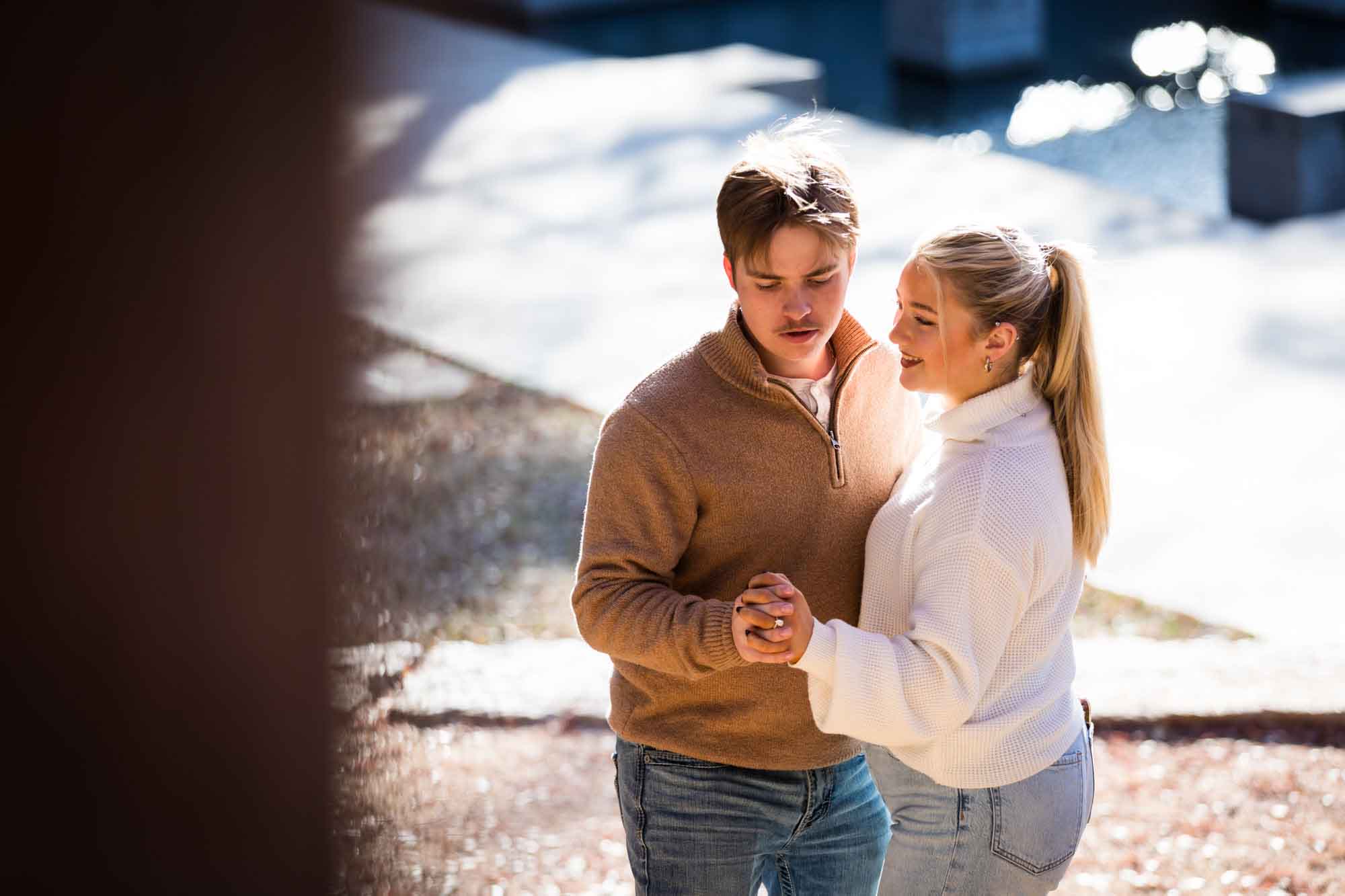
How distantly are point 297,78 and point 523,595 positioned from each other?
4671 millimetres

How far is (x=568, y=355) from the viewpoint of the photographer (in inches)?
276

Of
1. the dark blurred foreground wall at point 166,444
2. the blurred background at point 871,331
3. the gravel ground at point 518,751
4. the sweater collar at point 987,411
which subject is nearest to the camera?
the dark blurred foreground wall at point 166,444

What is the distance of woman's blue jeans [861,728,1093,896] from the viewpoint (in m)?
2.02

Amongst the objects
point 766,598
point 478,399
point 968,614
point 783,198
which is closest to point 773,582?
point 766,598

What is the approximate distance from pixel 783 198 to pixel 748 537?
1.55 feet

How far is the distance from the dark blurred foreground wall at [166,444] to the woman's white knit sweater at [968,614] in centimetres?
141

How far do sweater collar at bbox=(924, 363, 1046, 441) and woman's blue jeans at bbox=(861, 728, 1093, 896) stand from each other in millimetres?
502

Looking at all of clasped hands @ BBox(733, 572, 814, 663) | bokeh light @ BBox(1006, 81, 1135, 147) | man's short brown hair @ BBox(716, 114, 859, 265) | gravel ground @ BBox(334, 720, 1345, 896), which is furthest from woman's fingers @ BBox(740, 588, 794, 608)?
bokeh light @ BBox(1006, 81, 1135, 147)

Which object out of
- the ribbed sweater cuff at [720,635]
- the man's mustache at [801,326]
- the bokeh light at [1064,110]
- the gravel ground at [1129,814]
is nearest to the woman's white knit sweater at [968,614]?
the ribbed sweater cuff at [720,635]

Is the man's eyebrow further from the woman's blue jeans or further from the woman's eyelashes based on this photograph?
the woman's blue jeans

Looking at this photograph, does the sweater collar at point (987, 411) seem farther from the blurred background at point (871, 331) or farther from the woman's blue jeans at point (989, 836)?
the woman's blue jeans at point (989, 836)

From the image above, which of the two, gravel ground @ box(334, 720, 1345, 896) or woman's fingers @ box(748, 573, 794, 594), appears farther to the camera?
gravel ground @ box(334, 720, 1345, 896)

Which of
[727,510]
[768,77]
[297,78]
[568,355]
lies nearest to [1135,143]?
[768,77]

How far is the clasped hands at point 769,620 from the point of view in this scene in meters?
1.76
